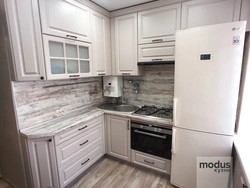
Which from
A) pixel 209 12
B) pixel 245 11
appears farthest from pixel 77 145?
pixel 245 11

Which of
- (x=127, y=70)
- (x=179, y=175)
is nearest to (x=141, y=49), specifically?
(x=127, y=70)

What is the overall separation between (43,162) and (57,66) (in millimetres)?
1151

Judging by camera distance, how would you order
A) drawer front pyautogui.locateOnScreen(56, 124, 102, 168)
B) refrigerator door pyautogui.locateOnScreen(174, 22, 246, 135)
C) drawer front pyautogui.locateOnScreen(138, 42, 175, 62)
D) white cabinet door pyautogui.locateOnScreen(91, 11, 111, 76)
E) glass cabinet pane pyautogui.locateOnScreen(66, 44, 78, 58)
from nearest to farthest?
refrigerator door pyautogui.locateOnScreen(174, 22, 246, 135), drawer front pyautogui.locateOnScreen(56, 124, 102, 168), glass cabinet pane pyautogui.locateOnScreen(66, 44, 78, 58), drawer front pyautogui.locateOnScreen(138, 42, 175, 62), white cabinet door pyautogui.locateOnScreen(91, 11, 111, 76)

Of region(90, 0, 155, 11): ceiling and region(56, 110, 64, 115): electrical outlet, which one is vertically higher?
region(90, 0, 155, 11): ceiling

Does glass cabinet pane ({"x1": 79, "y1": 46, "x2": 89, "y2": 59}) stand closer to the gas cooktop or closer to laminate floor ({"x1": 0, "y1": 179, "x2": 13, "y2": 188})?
the gas cooktop

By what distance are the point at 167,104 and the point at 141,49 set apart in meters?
1.04

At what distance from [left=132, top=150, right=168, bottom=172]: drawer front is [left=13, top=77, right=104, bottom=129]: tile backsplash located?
4.06ft

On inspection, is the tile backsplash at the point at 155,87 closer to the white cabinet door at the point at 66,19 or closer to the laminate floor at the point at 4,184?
the white cabinet door at the point at 66,19

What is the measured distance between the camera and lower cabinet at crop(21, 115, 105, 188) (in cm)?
159

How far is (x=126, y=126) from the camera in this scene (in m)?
2.22

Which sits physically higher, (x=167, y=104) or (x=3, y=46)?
(x=3, y=46)

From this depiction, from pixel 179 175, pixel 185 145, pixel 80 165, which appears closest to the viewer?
pixel 185 145

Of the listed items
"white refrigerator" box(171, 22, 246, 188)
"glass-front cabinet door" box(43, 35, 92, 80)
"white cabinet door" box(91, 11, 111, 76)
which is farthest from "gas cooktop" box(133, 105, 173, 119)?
"glass-front cabinet door" box(43, 35, 92, 80)

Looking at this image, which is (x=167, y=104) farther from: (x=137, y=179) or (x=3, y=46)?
(x=3, y=46)
